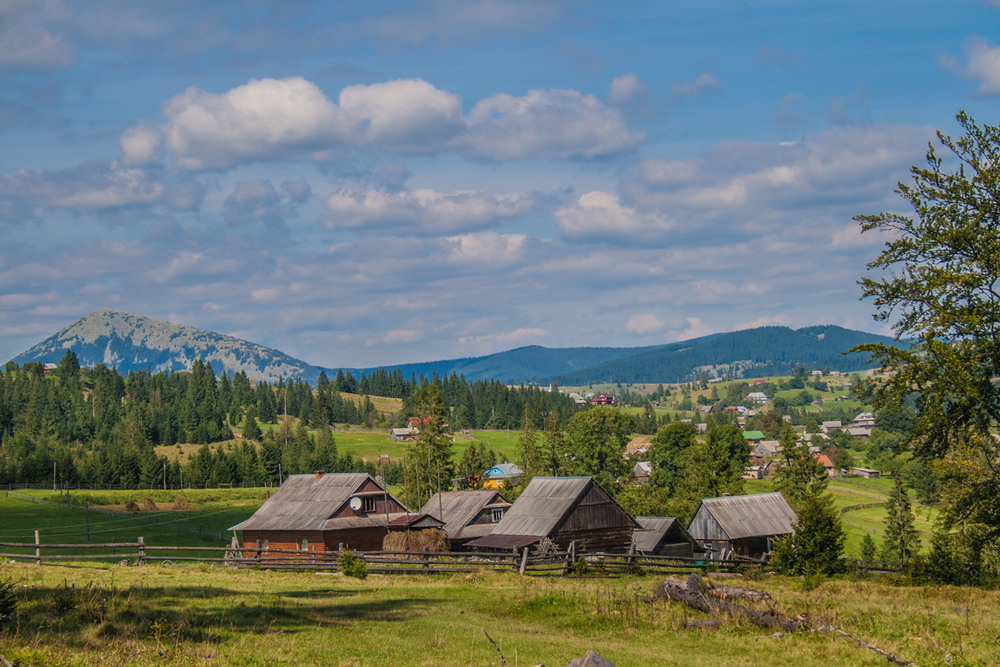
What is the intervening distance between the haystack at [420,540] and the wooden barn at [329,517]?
57 centimetres

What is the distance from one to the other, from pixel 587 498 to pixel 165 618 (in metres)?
37.9

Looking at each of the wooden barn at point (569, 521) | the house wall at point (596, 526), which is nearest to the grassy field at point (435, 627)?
the wooden barn at point (569, 521)

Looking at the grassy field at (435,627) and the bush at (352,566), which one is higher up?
the grassy field at (435,627)

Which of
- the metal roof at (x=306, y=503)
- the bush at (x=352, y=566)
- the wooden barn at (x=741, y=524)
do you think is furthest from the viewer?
the wooden barn at (x=741, y=524)

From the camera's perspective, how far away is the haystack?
190ft

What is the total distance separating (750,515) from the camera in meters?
67.1

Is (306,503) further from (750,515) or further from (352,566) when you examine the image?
(750,515)

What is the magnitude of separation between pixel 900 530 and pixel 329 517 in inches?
1996

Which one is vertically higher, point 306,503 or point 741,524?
point 306,503

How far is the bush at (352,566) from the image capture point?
115 feet

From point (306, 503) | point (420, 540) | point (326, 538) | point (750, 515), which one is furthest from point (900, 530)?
point (306, 503)

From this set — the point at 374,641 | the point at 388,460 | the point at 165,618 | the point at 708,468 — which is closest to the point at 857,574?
the point at 374,641

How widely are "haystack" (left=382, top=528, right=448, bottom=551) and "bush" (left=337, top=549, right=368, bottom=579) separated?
20.9 m

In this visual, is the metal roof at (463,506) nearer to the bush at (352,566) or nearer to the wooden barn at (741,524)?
the wooden barn at (741,524)
